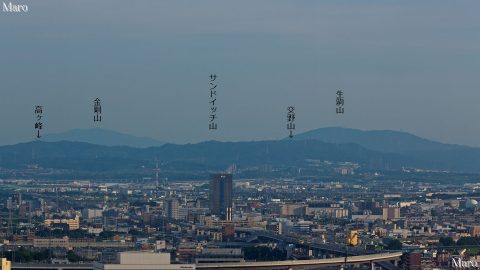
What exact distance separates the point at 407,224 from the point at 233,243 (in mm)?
22871

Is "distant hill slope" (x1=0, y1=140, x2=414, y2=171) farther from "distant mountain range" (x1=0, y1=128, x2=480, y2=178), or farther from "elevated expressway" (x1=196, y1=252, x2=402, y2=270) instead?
"elevated expressway" (x1=196, y1=252, x2=402, y2=270)

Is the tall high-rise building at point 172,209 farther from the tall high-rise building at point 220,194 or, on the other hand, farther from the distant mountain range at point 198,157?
the distant mountain range at point 198,157

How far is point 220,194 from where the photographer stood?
107250 millimetres

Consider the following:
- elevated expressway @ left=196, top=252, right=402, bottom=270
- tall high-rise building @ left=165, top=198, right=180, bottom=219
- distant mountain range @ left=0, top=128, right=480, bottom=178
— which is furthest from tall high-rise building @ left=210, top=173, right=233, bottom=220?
distant mountain range @ left=0, top=128, right=480, bottom=178

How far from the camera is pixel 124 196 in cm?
12175

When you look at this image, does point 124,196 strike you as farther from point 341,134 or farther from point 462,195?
point 341,134

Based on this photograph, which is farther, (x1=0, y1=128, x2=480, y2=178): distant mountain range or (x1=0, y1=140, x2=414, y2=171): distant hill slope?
(x1=0, y1=140, x2=414, y2=171): distant hill slope

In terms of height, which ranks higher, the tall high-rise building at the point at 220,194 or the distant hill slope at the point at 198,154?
the distant hill slope at the point at 198,154

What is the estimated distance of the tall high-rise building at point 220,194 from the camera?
104 meters

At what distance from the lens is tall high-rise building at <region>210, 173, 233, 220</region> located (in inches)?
4085

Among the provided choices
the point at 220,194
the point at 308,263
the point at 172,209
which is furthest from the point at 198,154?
the point at 308,263

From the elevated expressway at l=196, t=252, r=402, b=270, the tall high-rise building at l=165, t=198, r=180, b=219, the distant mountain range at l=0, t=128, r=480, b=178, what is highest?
the distant mountain range at l=0, t=128, r=480, b=178

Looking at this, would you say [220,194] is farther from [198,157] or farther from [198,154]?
[198,154]

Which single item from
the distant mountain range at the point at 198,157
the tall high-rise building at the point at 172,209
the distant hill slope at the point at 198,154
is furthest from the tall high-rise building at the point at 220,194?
the distant hill slope at the point at 198,154
